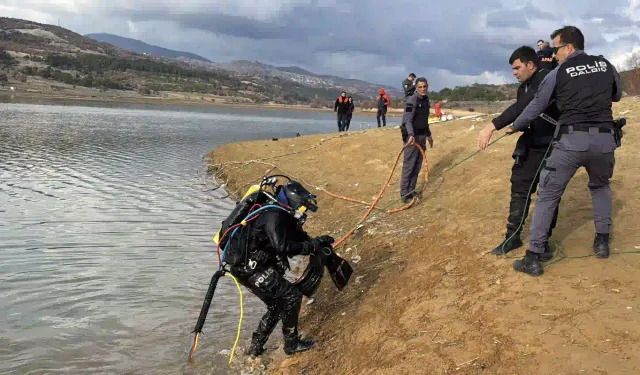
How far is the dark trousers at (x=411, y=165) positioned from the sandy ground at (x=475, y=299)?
42 cm

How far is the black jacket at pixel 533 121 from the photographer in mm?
5418

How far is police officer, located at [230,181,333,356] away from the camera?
15.9 feet

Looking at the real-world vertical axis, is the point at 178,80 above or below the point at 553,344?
above

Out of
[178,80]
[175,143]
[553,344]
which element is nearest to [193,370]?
[553,344]

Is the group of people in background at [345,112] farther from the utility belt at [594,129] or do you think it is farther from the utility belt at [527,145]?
the utility belt at [594,129]

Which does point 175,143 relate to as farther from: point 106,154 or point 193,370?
point 193,370

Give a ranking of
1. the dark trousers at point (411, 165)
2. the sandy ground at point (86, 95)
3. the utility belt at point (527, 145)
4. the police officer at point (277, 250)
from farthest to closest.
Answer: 1. the sandy ground at point (86, 95)
2. the dark trousers at point (411, 165)
3. the utility belt at point (527, 145)
4. the police officer at point (277, 250)

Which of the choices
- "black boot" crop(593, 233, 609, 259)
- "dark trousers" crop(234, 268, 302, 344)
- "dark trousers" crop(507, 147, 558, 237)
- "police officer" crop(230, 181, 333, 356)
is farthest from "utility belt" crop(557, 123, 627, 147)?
"dark trousers" crop(234, 268, 302, 344)

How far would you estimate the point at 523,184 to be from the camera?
19.0 ft

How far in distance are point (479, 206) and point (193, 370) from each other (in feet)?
17.6

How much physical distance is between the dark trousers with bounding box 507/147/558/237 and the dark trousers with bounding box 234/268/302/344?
110 inches

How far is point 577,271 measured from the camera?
5.00 m

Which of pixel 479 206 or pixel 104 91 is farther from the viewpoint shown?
pixel 104 91

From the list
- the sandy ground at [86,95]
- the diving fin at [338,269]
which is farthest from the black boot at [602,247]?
the sandy ground at [86,95]
